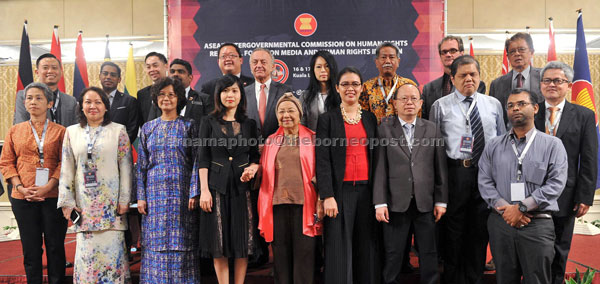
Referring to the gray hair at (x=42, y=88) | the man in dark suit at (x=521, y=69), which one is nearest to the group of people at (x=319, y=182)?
the gray hair at (x=42, y=88)

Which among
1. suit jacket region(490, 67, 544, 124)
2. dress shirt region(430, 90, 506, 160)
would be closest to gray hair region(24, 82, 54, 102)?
dress shirt region(430, 90, 506, 160)

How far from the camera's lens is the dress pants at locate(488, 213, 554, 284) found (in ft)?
8.04

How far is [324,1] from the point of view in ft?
14.5

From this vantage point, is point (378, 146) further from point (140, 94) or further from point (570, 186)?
point (140, 94)

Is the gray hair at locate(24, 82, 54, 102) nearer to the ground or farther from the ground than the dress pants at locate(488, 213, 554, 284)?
farther from the ground

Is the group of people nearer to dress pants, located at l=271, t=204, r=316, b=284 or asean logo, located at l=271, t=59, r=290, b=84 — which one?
dress pants, located at l=271, t=204, r=316, b=284

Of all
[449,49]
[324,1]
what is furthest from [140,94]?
[449,49]

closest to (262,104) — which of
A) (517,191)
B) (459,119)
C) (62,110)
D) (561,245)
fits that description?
(459,119)

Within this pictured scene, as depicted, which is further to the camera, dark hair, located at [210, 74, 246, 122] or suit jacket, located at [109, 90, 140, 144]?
suit jacket, located at [109, 90, 140, 144]

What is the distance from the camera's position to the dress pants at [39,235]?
10.1 feet

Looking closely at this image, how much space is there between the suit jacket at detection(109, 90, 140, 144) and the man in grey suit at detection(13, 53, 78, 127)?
1.06 feet

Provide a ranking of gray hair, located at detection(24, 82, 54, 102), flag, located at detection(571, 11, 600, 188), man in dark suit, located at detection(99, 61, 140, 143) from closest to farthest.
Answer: gray hair, located at detection(24, 82, 54, 102)
man in dark suit, located at detection(99, 61, 140, 143)
flag, located at detection(571, 11, 600, 188)

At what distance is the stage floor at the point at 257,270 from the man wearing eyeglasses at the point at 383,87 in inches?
53.6

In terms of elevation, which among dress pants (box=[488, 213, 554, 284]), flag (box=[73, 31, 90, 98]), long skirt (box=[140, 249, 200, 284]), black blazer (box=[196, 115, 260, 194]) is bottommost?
long skirt (box=[140, 249, 200, 284])
